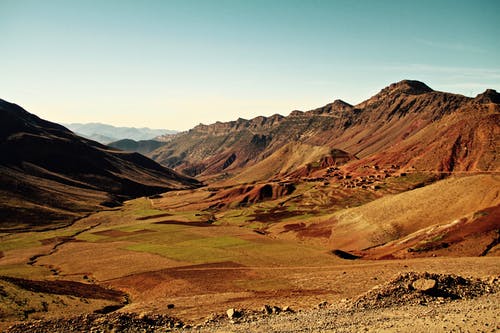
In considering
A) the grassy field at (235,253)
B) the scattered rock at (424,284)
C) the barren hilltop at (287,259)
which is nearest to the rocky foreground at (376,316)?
the scattered rock at (424,284)

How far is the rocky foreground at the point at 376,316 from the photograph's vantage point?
86.3 feet

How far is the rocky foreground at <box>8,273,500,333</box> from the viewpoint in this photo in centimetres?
2631

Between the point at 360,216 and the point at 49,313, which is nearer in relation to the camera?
the point at 49,313

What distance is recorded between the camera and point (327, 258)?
235 feet

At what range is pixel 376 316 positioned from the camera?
29156mm

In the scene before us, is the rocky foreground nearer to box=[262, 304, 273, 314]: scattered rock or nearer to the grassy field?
box=[262, 304, 273, 314]: scattered rock

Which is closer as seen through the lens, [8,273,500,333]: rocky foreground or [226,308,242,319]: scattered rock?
[8,273,500,333]: rocky foreground

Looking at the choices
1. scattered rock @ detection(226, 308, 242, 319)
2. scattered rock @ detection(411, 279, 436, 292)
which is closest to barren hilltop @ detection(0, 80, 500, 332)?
scattered rock @ detection(411, 279, 436, 292)

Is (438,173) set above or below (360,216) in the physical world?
above

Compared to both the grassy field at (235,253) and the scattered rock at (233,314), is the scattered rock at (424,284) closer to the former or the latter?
A: the grassy field at (235,253)

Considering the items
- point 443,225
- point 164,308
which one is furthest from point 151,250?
point 443,225

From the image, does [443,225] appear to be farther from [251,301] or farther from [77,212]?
[77,212]

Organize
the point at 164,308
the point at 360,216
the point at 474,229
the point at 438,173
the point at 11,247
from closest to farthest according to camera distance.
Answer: the point at 164,308, the point at 474,229, the point at 360,216, the point at 11,247, the point at 438,173

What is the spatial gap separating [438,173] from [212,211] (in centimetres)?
10507
